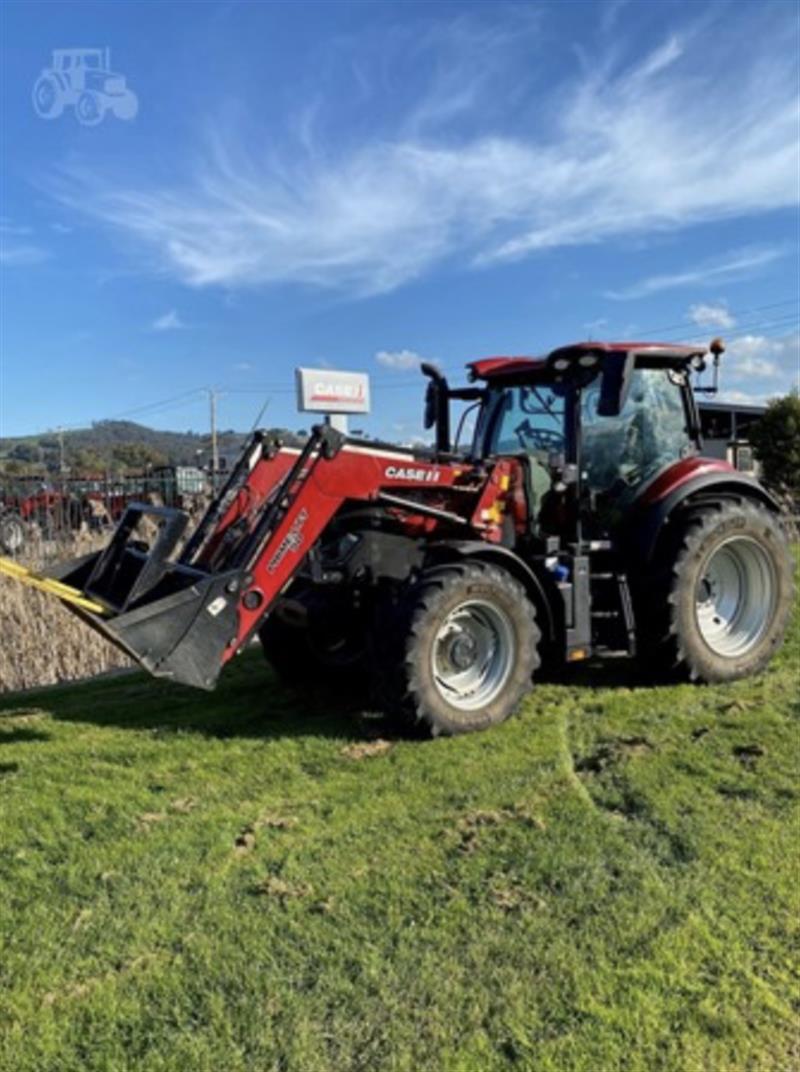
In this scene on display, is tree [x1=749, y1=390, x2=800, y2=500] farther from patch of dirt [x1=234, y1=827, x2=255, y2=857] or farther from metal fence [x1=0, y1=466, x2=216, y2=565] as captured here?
patch of dirt [x1=234, y1=827, x2=255, y2=857]

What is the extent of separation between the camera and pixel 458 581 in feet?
17.7

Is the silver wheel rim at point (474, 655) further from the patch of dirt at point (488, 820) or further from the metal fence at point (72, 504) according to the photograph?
the metal fence at point (72, 504)

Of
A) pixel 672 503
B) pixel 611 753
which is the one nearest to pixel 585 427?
pixel 672 503

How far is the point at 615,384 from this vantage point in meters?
5.66

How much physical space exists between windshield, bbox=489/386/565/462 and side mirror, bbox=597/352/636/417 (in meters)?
0.76

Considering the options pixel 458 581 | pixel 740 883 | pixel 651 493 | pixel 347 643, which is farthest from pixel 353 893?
pixel 651 493

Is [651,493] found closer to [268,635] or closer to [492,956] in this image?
[268,635]

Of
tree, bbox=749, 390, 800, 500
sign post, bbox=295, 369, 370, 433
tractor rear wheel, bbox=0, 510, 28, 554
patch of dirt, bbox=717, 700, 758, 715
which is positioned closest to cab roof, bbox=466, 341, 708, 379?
patch of dirt, bbox=717, 700, 758, 715

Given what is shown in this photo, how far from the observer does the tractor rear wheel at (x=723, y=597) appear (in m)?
6.19

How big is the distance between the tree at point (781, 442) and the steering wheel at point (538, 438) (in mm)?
17938

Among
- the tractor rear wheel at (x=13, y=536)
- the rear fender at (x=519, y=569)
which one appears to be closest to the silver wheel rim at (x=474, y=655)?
the rear fender at (x=519, y=569)

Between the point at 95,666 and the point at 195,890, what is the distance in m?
5.30

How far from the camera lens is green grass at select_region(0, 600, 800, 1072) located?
2.73 metres

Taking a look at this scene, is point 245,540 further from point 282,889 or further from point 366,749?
point 282,889
